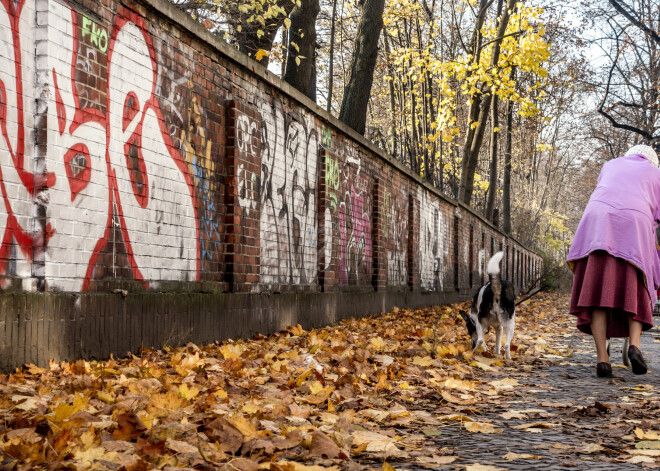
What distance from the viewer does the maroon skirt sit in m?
6.53

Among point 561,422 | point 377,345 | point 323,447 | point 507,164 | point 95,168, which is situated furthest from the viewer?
point 507,164

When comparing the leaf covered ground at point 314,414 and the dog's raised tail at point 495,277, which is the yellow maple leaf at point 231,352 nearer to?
the leaf covered ground at point 314,414

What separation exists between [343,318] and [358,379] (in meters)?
6.55

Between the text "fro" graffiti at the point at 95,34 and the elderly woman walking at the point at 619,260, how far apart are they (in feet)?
14.1

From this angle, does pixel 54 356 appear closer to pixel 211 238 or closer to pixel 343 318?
pixel 211 238

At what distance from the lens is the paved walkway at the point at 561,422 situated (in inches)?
134

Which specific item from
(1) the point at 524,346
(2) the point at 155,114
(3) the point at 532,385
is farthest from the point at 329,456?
(1) the point at 524,346

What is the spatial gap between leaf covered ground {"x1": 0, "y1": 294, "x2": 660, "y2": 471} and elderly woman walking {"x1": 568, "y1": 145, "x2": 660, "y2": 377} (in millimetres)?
436

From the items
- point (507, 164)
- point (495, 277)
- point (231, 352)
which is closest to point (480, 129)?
point (507, 164)

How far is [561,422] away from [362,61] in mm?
11070

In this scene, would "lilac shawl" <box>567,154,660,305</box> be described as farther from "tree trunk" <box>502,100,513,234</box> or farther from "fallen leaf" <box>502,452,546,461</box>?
"tree trunk" <box>502,100,513,234</box>

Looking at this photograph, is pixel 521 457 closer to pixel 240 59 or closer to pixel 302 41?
pixel 240 59

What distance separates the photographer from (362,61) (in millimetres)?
14500

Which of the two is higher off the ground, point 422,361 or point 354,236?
point 354,236
